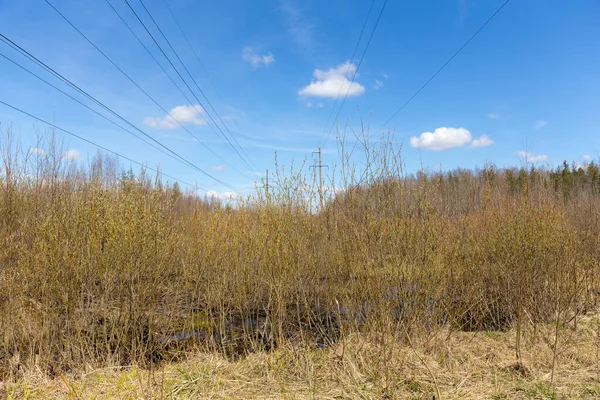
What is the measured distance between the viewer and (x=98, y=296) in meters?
4.06

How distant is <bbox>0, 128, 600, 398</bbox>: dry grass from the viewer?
3.31 meters

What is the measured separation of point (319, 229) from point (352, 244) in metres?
0.63

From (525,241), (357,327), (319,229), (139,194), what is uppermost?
(139,194)

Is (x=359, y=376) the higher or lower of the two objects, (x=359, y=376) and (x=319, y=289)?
the lower

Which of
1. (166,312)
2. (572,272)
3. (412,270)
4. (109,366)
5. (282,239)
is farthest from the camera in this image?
(166,312)

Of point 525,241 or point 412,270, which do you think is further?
point 525,241

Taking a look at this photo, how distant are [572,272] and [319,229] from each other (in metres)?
3.52

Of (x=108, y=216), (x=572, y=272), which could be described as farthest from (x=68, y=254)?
(x=572, y=272)

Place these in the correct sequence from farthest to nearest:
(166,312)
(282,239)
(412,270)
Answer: (166,312) → (282,239) → (412,270)

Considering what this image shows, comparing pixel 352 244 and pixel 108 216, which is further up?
pixel 108 216

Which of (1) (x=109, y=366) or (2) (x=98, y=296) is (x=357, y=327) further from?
(2) (x=98, y=296)

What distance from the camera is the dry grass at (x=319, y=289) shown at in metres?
3.31

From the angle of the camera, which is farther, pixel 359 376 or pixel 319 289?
pixel 319 289

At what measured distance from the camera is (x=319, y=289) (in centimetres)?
438
